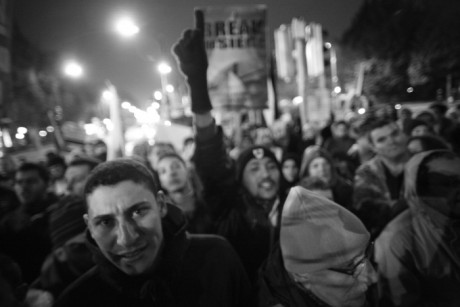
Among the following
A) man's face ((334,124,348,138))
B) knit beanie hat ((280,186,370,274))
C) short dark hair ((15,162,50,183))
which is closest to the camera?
knit beanie hat ((280,186,370,274))

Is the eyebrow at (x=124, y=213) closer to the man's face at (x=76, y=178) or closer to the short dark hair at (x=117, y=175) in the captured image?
the short dark hair at (x=117, y=175)

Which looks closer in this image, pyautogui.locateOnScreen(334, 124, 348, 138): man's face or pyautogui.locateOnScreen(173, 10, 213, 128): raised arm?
pyautogui.locateOnScreen(173, 10, 213, 128): raised arm

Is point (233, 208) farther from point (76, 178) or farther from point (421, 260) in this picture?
point (76, 178)

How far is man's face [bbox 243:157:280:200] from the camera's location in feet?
10.2

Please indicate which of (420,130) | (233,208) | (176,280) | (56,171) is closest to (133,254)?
(176,280)

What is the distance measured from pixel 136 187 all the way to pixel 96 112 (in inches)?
2817

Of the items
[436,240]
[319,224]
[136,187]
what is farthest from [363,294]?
[136,187]

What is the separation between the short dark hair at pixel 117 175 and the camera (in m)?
1.76

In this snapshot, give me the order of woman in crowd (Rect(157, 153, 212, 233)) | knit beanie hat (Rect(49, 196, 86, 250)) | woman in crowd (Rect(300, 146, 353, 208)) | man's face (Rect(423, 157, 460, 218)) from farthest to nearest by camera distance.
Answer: woman in crowd (Rect(300, 146, 353, 208)) → woman in crowd (Rect(157, 153, 212, 233)) → knit beanie hat (Rect(49, 196, 86, 250)) → man's face (Rect(423, 157, 460, 218))

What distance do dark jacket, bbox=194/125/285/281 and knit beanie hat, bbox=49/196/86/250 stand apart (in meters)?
1.07

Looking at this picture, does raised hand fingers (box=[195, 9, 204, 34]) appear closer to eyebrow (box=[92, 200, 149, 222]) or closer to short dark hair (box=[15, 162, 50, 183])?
eyebrow (box=[92, 200, 149, 222])

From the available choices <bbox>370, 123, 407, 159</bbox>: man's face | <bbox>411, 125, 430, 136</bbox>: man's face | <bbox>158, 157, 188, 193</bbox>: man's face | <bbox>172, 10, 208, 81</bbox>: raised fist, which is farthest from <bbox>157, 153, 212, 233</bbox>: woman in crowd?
<bbox>411, 125, 430, 136</bbox>: man's face

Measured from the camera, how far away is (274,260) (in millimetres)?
1740

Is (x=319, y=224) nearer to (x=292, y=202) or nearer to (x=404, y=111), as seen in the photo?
(x=292, y=202)
